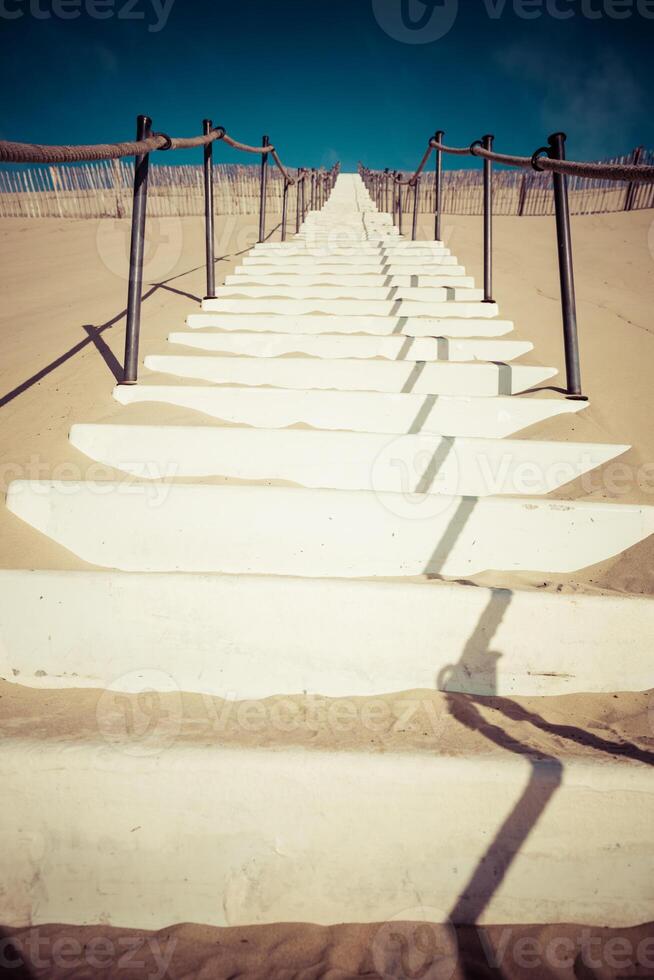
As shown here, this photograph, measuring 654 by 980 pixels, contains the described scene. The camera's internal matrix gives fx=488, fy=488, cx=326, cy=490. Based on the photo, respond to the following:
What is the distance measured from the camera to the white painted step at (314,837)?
1104 mm

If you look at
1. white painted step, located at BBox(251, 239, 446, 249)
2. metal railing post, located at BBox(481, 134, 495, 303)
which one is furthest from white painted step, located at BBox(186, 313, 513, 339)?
white painted step, located at BBox(251, 239, 446, 249)

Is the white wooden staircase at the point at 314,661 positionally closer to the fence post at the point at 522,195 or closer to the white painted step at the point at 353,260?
the white painted step at the point at 353,260

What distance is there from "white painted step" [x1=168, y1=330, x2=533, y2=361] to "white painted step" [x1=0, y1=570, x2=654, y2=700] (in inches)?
71.6

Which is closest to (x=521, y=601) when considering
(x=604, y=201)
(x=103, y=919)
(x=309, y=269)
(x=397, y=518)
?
(x=397, y=518)

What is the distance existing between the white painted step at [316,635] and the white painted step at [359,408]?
1072 mm

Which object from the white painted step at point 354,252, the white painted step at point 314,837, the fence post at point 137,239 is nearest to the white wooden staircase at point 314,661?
the white painted step at point 314,837

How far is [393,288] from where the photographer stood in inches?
151

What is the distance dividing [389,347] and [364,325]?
0.41m

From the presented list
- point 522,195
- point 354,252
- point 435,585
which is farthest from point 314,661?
point 522,195

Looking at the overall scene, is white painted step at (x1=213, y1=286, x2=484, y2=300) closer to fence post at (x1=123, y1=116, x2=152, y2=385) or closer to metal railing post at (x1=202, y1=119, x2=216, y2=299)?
metal railing post at (x1=202, y1=119, x2=216, y2=299)

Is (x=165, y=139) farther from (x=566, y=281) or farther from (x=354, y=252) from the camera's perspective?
(x=354, y=252)

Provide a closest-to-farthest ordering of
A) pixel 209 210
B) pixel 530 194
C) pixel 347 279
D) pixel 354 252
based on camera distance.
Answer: pixel 209 210
pixel 347 279
pixel 354 252
pixel 530 194

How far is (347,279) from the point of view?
4082 mm

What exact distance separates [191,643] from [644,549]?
5.14 feet
